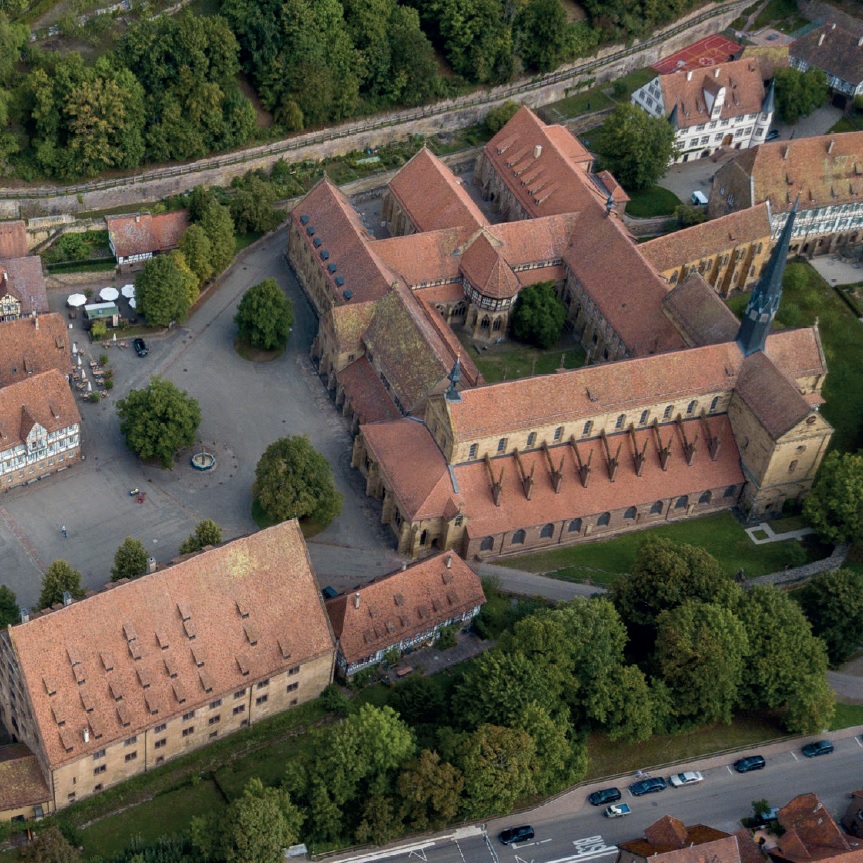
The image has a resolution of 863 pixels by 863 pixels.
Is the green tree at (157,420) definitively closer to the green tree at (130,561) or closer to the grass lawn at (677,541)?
the green tree at (130,561)

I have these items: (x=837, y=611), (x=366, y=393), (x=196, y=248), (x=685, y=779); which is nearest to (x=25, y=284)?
(x=196, y=248)

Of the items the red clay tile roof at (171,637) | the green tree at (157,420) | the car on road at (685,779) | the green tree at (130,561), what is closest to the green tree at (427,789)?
the red clay tile roof at (171,637)

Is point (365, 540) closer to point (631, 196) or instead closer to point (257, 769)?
point (257, 769)

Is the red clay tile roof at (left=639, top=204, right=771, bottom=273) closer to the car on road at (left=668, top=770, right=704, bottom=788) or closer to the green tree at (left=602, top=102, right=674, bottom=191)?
the green tree at (left=602, top=102, right=674, bottom=191)

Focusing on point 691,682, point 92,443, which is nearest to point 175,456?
point 92,443

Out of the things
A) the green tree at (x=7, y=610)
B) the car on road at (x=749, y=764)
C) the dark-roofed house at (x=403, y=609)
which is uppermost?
the green tree at (x=7, y=610)

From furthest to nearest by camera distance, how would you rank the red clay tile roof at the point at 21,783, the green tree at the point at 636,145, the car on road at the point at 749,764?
the green tree at the point at 636,145 → the car on road at the point at 749,764 → the red clay tile roof at the point at 21,783
